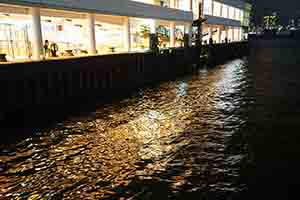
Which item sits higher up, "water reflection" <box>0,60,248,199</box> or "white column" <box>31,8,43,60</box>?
"white column" <box>31,8,43,60</box>

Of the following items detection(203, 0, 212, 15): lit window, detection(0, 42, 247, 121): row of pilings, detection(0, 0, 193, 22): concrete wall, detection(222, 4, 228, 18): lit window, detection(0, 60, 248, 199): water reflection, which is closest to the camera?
detection(0, 60, 248, 199): water reflection

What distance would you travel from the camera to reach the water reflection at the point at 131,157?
33.3ft

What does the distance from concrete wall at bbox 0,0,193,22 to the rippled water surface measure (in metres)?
9.85

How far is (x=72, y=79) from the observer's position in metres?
22.8

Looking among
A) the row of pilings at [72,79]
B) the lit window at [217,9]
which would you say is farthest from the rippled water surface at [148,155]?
the lit window at [217,9]

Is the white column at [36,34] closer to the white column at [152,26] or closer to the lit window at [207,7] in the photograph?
the white column at [152,26]

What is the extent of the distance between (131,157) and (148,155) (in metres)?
0.67

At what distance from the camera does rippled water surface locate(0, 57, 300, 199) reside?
10.2m

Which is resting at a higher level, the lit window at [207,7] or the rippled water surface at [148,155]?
the lit window at [207,7]

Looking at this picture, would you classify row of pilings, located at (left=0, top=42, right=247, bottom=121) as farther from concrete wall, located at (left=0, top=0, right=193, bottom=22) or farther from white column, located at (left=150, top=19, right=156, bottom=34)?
white column, located at (left=150, top=19, right=156, bottom=34)

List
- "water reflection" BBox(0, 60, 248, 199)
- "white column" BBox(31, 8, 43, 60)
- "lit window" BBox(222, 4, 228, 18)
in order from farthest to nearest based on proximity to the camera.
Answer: "lit window" BBox(222, 4, 228, 18) < "white column" BBox(31, 8, 43, 60) < "water reflection" BBox(0, 60, 248, 199)

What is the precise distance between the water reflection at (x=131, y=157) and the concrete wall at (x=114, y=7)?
10115 mm

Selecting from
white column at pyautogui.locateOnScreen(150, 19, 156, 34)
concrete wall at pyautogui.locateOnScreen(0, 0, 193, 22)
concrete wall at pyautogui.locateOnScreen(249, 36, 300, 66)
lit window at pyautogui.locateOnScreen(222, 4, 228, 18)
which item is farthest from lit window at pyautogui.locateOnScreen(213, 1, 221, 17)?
white column at pyautogui.locateOnScreen(150, 19, 156, 34)

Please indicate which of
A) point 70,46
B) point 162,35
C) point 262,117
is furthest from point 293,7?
point 262,117
